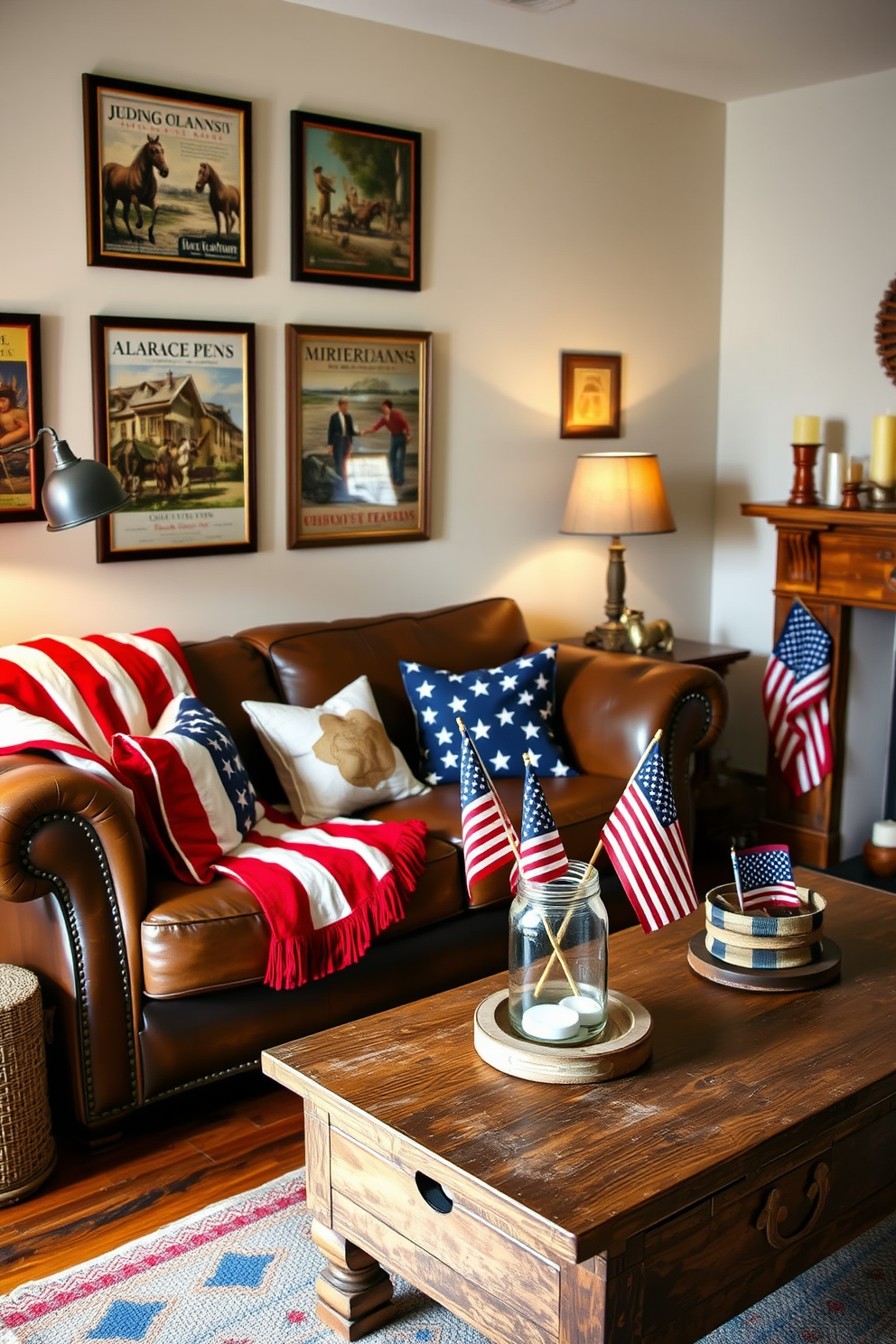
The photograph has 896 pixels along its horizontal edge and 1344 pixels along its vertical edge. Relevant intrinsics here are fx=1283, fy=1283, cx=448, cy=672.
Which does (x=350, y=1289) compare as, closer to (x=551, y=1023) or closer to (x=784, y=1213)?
(x=551, y=1023)

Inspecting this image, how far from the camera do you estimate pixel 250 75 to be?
353 cm

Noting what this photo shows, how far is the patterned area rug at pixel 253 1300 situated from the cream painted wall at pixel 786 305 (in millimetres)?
2423

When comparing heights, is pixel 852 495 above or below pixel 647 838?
above

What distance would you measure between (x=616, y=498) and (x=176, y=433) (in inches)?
55.8

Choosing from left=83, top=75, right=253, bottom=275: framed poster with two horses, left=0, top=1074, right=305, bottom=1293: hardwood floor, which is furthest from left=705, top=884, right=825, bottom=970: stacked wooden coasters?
left=83, top=75, right=253, bottom=275: framed poster with two horses

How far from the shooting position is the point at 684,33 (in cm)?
387

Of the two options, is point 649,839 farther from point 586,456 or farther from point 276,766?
point 586,456

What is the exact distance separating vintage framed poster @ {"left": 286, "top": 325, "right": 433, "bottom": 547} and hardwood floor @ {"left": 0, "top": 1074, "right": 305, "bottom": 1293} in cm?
169

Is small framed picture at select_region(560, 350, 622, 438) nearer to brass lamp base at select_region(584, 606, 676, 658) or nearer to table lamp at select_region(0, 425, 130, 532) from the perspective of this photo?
brass lamp base at select_region(584, 606, 676, 658)

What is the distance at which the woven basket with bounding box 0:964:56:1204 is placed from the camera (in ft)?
7.80

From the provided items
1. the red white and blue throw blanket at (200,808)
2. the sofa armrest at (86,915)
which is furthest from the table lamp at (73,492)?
the sofa armrest at (86,915)

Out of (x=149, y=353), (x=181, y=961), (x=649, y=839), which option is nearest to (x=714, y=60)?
(x=149, y=353)

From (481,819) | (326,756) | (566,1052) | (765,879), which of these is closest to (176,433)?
(326,756)

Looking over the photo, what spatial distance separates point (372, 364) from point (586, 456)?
77 centimetres
